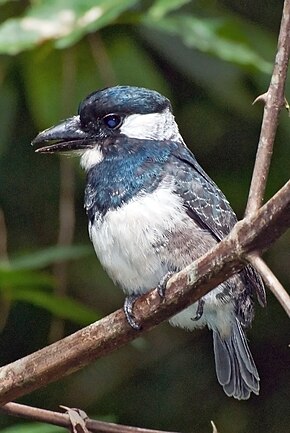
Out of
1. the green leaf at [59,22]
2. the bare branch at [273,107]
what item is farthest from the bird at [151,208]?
the bare branch at [273,107]

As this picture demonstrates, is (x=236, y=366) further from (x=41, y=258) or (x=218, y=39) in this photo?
(x=218, y=39)

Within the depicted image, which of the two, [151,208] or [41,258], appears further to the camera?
[41,258]

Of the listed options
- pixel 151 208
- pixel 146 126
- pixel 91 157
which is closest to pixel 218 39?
pixel 146 126

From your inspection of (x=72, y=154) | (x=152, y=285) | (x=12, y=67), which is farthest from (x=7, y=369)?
(x=12, y=67)

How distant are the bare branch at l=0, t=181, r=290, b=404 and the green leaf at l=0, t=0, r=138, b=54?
2.65 ft

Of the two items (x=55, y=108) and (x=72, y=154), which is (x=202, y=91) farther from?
(x=72, y=154)

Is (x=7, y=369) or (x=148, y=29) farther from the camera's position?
(x=148, y=29)

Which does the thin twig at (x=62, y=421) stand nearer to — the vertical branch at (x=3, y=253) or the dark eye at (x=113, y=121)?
the dark eye at (x=113, y=121)

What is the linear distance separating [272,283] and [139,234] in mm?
708

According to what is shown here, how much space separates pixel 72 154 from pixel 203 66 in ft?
2.85

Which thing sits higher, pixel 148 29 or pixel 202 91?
pixel 148 29

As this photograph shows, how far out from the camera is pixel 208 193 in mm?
2322

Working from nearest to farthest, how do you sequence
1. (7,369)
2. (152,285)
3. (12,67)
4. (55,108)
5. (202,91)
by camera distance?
(7,369) < (152,285) < (55,108) < (12,67) < (202,91)

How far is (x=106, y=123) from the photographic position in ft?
7.74
